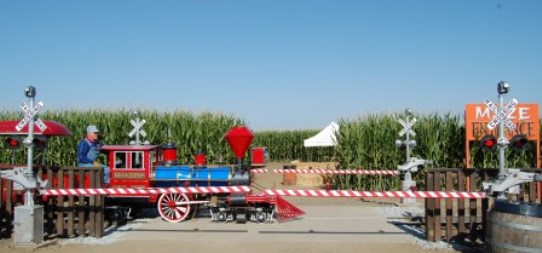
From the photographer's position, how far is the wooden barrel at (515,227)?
684cm

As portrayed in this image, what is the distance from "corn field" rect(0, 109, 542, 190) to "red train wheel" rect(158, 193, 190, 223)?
761 centimetres

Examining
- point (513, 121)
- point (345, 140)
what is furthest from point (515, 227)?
point (345, 140)

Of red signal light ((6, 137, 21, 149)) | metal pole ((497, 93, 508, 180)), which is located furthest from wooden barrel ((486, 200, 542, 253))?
red signal light ((6, 137, 21, 149))

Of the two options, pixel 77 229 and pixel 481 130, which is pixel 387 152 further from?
pixel 77 229

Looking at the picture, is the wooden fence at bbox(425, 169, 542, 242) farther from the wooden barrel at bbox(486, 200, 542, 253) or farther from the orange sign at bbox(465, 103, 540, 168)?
the orange sign at bbox(465, 103, 540, 168)

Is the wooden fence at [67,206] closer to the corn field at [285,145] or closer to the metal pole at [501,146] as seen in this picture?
the metal pole at [501,146]

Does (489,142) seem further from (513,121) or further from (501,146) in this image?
(513,121)

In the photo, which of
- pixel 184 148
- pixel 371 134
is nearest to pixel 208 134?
pixel 184 148

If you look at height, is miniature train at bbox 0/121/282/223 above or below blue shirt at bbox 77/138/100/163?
below

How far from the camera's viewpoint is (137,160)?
1246 cm

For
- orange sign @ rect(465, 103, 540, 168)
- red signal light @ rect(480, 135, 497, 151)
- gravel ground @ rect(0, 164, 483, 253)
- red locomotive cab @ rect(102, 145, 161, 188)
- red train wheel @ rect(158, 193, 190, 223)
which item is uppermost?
orange sign @ rect(465, 103, 540, 168)

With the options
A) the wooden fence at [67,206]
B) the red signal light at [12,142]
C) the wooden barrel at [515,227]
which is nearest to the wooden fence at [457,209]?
the wooden barrel at [515,227]

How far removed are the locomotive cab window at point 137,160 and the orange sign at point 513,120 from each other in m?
10.8

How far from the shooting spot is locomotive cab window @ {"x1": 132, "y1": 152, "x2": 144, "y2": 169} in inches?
491
